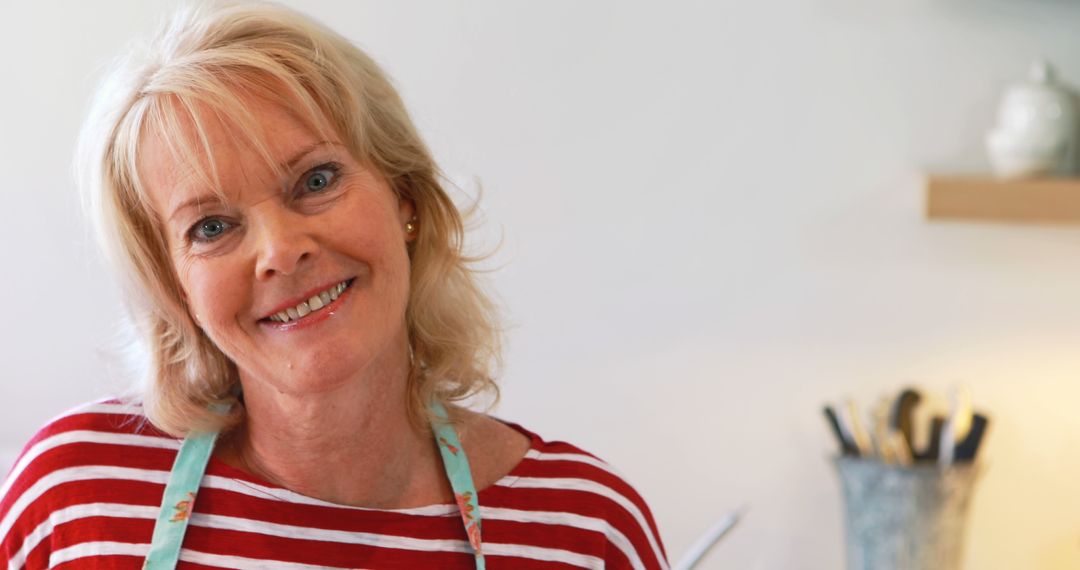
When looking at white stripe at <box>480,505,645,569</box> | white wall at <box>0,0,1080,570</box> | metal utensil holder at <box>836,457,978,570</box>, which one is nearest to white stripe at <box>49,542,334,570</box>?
white stripe at <box>480,505,645,569</box>

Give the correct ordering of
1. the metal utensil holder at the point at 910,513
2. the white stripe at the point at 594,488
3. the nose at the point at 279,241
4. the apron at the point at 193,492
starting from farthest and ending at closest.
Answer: the metal utensil holder at the point at 910,513 < the white stripe at the point at 594,488 < the apron at the point at 193,492 < the nose at the point at 279,241

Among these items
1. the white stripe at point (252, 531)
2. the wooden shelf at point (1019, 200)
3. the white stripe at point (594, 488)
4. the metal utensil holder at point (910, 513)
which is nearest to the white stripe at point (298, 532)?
the white stripe at point (252, 531)

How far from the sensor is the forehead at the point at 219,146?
111 centimetres

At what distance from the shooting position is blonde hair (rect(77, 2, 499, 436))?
3.73 ft

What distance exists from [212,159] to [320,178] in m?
0.10

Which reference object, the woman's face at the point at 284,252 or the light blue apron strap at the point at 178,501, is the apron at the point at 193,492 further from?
the woman's face at the point at 284,252

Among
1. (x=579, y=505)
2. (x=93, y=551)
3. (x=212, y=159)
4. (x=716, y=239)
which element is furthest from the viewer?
(x=716, y=239)

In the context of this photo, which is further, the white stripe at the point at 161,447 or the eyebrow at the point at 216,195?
the white stripe at the point at 161,447

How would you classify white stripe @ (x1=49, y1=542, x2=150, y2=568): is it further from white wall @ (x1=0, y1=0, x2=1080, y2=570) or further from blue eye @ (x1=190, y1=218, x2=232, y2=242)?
white wall @ (x1=0, y1=0, x2=1080, y2=570)

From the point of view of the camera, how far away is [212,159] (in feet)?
3.64

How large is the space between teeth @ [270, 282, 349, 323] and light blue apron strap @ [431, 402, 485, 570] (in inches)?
8.8

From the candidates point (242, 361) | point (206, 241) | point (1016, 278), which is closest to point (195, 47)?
point (206, 241)

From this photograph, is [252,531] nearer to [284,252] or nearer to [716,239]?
[284,252]

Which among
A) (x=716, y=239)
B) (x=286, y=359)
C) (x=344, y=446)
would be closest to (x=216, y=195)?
(x=286, y=359)
